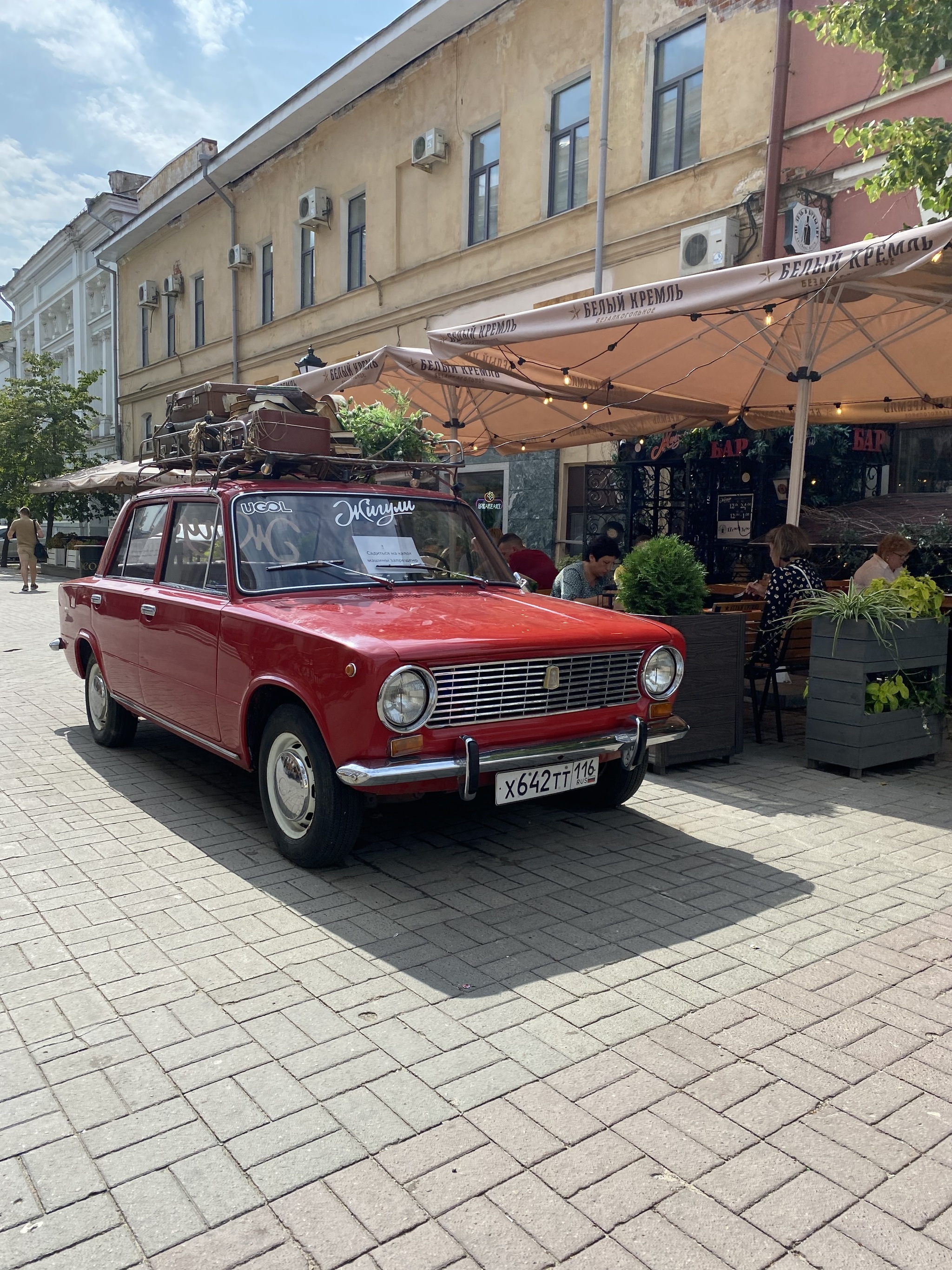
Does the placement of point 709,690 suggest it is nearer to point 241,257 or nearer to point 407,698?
point 407,698

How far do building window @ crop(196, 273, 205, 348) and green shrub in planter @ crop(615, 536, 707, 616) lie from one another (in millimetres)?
22746

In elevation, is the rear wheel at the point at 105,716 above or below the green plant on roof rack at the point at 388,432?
below

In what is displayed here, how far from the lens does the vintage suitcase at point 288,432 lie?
5457 mm

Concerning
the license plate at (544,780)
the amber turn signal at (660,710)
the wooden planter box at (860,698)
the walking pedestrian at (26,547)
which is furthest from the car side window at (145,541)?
the walking pedestrian at (26,547)

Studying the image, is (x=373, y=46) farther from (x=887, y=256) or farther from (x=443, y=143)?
(x=887, y=256)

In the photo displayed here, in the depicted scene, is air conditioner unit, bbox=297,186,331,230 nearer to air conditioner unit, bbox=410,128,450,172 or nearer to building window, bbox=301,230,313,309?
building window, bbox=301,230,313,309

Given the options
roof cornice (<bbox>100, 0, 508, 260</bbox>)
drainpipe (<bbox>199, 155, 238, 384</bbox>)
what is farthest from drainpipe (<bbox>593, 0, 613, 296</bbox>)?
drainpipe (<bbox>199, 155, 238, 384</bbox>)

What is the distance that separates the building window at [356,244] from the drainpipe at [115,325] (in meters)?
16.4

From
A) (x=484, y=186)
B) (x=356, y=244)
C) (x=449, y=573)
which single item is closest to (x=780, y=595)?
(x=449, y=573)

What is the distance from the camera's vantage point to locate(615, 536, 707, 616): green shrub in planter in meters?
6.35

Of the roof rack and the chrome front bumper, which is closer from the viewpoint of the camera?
the chrome front bumper

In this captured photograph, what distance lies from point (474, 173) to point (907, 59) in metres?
10.5

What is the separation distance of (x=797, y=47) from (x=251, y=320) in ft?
50.3

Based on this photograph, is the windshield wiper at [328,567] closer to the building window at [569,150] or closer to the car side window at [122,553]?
the car side window at [122,553]
